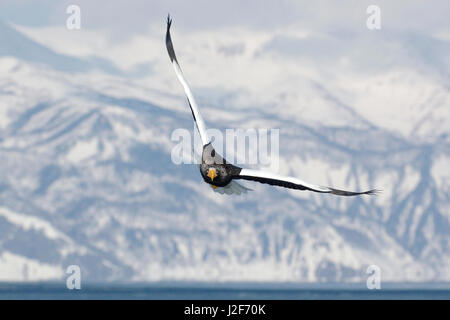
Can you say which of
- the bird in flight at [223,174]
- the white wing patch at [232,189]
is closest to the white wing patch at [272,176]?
the bird in flight at [223,174]

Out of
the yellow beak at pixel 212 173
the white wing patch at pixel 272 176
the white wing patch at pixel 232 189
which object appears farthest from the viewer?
the white wing patch at pixel 232 189

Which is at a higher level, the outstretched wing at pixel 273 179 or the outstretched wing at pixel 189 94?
the outstretched wing at pixel 189 94

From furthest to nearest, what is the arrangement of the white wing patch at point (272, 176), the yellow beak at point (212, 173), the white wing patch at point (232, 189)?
the white wing patch at point (232, 189)
the yellow beak at point (212, 173)
the white wing patch at point (272, 176)

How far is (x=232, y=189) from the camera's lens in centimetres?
4738

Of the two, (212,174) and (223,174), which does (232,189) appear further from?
(212,174)

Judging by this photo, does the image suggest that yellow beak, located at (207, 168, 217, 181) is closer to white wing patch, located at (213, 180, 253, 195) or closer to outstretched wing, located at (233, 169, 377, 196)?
outstretched wing, located at (233, 169, 377, 196)

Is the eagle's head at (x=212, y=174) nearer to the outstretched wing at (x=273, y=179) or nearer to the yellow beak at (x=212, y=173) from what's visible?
the yellow beak at (x=212, y=173)

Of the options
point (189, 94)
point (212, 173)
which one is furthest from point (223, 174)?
point (189, 94)

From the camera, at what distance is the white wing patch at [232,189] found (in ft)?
153

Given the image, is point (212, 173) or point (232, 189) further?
point (232, 189)

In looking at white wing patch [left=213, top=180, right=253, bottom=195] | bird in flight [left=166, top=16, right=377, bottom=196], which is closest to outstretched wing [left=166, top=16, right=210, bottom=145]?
bird in flight [left=166, top=16, right=377, bottom=196]
